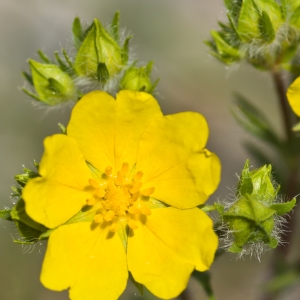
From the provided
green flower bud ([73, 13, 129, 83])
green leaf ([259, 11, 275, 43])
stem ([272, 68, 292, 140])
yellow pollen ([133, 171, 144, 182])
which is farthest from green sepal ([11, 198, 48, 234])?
stem ([272, 68, 292, 140])

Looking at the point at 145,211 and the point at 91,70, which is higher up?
the point at 91,70

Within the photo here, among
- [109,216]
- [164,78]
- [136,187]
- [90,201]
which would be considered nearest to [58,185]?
[90,201]

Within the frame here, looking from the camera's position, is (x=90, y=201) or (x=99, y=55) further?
(x=99, y=55)

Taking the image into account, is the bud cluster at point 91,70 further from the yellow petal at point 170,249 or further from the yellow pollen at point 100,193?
the yellow petal at point 170,249

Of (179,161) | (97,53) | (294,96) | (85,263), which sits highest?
(294,96)

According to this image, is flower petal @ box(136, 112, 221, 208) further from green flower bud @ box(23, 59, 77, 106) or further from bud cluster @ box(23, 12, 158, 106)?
green flower bud @ box(23, 59, 77, 106)

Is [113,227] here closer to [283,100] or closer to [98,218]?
[98,218]
